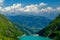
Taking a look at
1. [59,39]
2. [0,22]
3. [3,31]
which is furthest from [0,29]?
[59,39]

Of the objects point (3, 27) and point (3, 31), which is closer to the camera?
point (3, 31)

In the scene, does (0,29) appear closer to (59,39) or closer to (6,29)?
(6,29)

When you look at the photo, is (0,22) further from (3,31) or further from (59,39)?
(59,39)

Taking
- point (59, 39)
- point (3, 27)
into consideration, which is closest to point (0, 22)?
point (3, 27)

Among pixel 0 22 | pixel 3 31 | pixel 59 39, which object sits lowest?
pixel 59 39

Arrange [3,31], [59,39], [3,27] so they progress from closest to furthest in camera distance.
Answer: [59,39], [3,31], [3,27]

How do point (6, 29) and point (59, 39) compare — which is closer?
point (59, 39)

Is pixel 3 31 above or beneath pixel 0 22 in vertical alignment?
beneath

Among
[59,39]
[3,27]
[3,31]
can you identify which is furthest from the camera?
[3,27]
